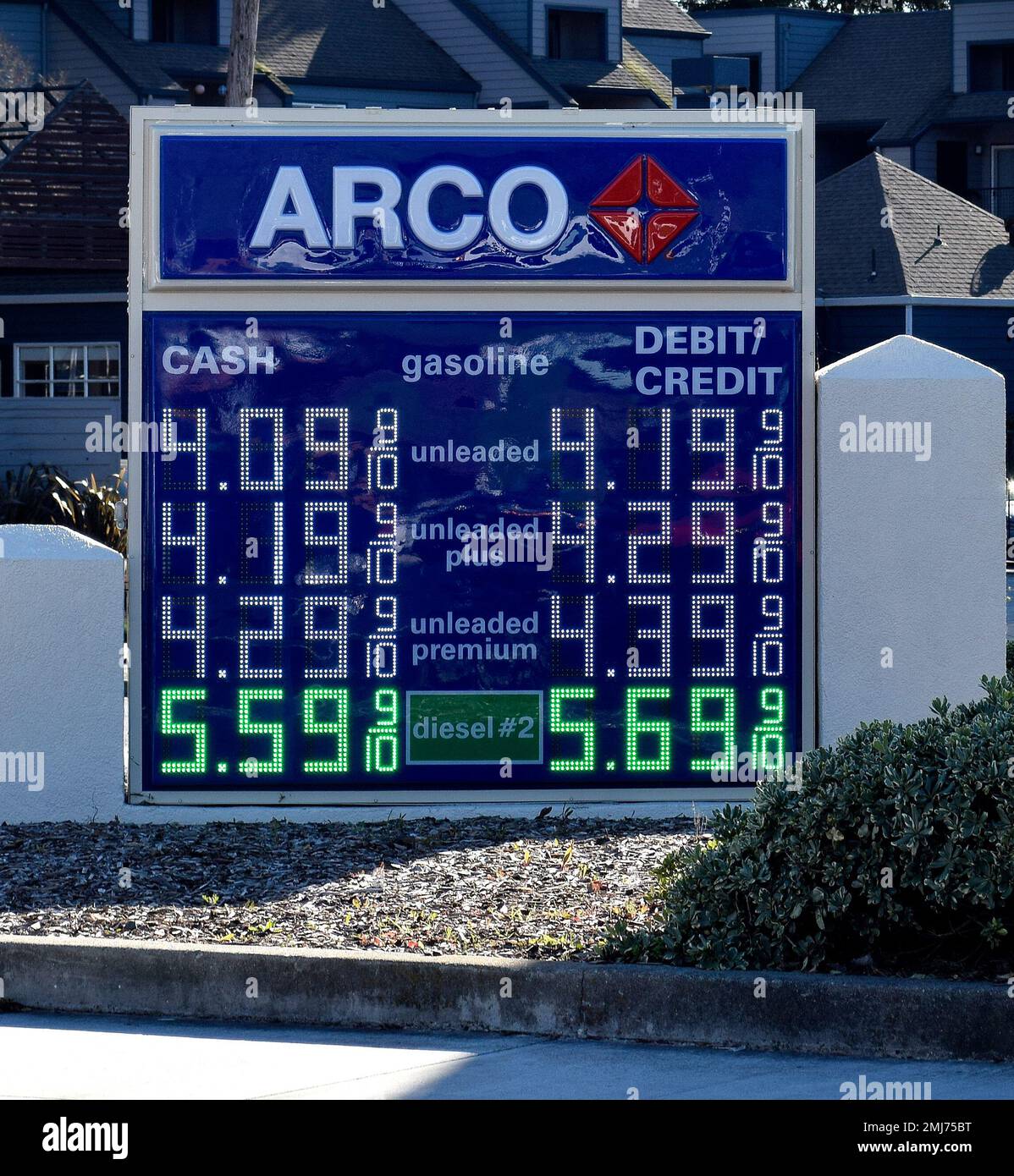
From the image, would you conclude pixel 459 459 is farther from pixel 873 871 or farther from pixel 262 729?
pixel 873 871

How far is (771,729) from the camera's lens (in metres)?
9.84

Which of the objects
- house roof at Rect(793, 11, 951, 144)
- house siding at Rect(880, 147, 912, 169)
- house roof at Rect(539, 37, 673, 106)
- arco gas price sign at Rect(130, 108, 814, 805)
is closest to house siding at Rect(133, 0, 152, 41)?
house roof at Rect(539, 37, 673, 106)

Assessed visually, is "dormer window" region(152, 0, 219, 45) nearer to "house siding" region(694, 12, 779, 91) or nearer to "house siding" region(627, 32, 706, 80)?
"house siding" region(627, 32, 706, 80)

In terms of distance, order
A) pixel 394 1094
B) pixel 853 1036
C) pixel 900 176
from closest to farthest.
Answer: pixel 394 1094
pixel 853 1036
pixel 900 176

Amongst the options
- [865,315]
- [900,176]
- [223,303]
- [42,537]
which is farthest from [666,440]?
[900,176]

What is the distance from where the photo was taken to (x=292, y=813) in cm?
971

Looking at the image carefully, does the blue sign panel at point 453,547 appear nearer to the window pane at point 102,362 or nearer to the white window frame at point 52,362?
the white window frame at point 52,362

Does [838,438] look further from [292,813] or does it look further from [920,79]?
[920,79]

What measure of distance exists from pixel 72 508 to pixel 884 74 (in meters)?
29.0

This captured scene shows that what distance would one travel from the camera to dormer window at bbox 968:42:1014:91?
4322cm

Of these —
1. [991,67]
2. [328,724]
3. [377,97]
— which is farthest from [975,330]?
[328,724]

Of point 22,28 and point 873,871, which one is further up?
point 22,28

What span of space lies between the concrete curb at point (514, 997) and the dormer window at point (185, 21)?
1292 inches

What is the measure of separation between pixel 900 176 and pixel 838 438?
28840mm
